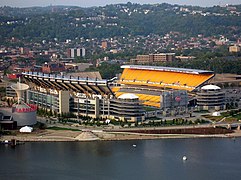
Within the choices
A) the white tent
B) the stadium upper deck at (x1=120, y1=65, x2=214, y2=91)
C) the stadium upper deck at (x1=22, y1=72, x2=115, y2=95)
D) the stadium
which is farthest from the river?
the stadium upper deck at (x1=120, y1=65, x2=214, y2=91)

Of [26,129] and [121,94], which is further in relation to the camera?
[121,94]

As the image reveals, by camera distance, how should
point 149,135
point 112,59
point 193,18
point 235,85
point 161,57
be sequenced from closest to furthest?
point 149,135 < point 235,85 < point 161,57 < point 112,59 < point 193,18

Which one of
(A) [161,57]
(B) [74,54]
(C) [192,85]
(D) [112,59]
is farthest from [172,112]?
(B) [74,54]

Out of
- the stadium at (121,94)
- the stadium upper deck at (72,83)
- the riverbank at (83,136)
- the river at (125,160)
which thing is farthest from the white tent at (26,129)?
the stadium upper deck at (72,83)

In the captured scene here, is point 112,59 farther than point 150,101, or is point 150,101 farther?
point 112,59

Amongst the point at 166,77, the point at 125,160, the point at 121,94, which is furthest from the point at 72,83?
the point at 125,160

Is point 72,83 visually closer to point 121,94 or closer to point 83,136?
point 121,94

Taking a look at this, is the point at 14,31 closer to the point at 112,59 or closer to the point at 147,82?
the point at 112,59
